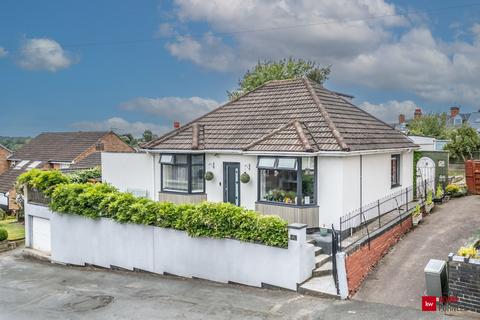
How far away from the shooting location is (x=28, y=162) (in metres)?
43.9

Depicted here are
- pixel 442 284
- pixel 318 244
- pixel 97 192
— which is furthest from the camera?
pixel 97 192

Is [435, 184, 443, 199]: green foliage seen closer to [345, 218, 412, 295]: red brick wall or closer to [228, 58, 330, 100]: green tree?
[345, 218, 412, 295]: red brick wall

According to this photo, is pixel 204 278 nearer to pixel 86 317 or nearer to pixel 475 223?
pixel 86 317

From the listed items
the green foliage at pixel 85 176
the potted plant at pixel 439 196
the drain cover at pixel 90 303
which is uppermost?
the green foliage at pixel 85 176

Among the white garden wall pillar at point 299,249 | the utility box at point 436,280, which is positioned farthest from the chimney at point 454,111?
the utility box at point 436,280

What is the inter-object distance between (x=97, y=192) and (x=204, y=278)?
6.10 meters

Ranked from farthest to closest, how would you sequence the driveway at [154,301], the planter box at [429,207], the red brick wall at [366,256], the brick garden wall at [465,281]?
1. the planter box at [429,207]
2. the red brick wall at [366,256]
3. the driveway at [154,301]
4. the brick garden wall at [465,281]

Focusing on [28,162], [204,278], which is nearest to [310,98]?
[204,278]

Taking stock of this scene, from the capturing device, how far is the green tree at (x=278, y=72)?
40.6 metres

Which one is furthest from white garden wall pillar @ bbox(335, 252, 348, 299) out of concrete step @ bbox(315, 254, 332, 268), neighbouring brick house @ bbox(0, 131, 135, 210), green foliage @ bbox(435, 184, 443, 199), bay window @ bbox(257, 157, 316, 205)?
neighbouring brick house @ bbox(0, 131, 135, 210)

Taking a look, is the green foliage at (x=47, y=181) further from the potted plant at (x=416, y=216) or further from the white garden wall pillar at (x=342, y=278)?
the potted plant at (x=416, y=216)

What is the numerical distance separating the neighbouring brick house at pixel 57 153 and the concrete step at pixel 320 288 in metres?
29.6

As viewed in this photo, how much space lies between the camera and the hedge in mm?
12031

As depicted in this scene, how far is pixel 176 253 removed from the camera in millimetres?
14289
